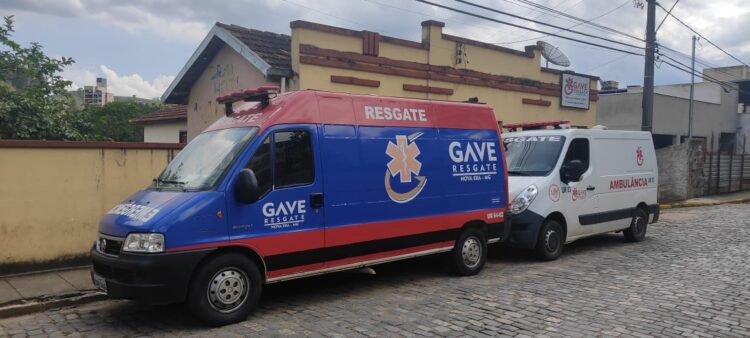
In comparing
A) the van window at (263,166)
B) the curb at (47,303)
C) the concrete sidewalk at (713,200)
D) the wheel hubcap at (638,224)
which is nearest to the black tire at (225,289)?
the van window at (263,166)

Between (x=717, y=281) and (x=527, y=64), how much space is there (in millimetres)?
9495

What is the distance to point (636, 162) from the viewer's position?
11141 mm

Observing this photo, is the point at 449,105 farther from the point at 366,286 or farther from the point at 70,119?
the point at 70,119

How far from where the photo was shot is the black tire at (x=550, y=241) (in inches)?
354

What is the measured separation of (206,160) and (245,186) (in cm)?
84

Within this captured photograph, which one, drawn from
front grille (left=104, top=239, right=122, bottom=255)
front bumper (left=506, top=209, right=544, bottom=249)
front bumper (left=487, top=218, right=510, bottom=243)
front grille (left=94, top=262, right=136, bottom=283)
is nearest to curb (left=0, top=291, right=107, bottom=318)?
front grille (left=94, top=262, right=136, bottom=283)

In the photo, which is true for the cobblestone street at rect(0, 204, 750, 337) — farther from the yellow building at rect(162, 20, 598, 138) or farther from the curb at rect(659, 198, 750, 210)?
the curb at rect(659, 198, 750, 210)

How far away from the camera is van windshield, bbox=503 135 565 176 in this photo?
948 cm

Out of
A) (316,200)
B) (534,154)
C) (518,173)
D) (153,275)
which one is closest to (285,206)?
(316,200)

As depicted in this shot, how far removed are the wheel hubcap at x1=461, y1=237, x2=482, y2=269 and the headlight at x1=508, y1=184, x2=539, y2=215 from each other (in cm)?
112

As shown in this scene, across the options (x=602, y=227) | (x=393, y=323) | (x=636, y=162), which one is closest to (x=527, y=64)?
(x=636, y=162)

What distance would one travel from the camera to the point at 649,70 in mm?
16172

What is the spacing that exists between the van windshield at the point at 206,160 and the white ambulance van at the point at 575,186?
4.37 m

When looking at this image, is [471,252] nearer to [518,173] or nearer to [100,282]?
[518,173]
